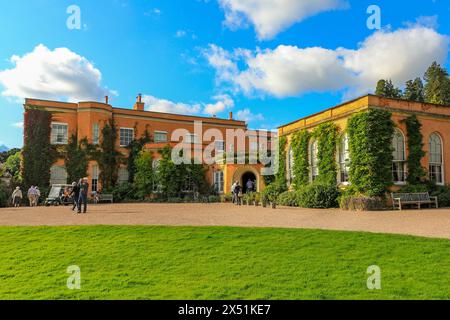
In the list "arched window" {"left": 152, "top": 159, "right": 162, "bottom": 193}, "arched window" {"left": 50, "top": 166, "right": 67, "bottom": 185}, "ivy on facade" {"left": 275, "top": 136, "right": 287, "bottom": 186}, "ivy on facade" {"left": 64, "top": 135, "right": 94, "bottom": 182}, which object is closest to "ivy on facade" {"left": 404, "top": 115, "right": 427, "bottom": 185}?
"ivy on facade" {"left": 275, "top": 136, "right": 287, "bottom": 186}

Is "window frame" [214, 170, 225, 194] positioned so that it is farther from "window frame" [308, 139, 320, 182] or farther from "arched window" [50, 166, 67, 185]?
"arched window" [50, 166, 67, 185]

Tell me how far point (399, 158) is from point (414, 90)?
33.7 metres

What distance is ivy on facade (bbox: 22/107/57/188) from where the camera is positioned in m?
28.0

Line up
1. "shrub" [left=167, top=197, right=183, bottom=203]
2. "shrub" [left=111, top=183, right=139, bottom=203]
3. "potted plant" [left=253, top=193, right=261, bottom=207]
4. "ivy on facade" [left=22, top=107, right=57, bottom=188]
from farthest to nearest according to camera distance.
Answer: "shrub" [left=111, top=183, right=139, bottom=203]
"ivy on facade" [left=22, top=107, right=57, bottom=188]
"shrub" [left=167, top=197, right=183, bottom=203]
"potted plant" [left=253, top=193, right=261, bottom=207]

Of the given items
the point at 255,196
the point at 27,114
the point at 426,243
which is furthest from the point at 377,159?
the point at 27,114

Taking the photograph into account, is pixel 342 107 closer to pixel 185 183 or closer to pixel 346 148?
pixel 346 148

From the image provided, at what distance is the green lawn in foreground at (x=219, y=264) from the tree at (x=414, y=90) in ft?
143

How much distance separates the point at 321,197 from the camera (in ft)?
62.0

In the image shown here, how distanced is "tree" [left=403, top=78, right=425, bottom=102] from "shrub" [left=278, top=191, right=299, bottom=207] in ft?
108

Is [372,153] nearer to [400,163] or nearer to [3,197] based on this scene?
[400,163]

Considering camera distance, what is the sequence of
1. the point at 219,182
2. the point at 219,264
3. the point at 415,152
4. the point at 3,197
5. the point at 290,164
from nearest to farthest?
the point at 219,264 → the point at 415,152 → the point at 3,197 → the point at 290,164 → the point at 219,182

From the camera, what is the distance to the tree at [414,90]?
149ft
